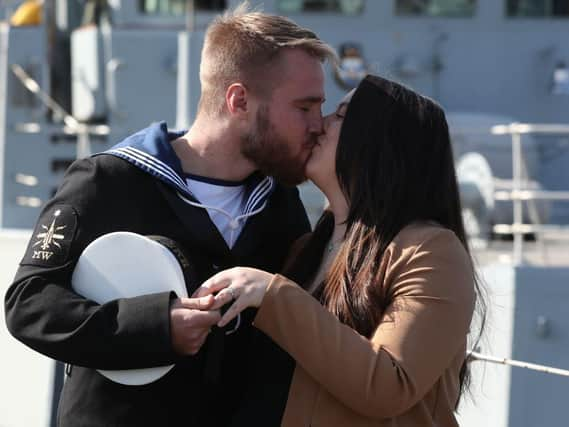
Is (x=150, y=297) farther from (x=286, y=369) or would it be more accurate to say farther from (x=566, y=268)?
(x=566, y=268)

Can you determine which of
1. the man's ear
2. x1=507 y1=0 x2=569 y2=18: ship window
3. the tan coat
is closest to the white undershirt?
the man's ear

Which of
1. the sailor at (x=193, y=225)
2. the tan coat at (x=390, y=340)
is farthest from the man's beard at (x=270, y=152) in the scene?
the tan coat at (x=390, y=340)

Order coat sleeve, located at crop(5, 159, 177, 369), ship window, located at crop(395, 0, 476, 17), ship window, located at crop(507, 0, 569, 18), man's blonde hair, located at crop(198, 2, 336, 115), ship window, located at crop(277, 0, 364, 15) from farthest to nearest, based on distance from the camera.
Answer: ship window, located at crop(507, 0, 569, 18) < ship window, located at crop(395, 0, 476, 17) < ship window, located at crop(277, 0, 364, 15) < man's blonde hair, located at crop(198, 2, 336, 115) < coat sleeve, located at crop(5, 159, 177, 369)

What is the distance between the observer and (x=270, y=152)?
9.64ft

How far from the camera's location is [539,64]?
9.91 m

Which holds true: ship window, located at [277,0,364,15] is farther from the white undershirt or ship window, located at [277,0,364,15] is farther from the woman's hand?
the woman's hand

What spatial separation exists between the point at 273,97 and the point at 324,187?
0.27 metres

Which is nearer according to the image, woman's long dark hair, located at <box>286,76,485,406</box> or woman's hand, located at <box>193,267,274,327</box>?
woman's hand, located at <box>193,267,274,327</box>

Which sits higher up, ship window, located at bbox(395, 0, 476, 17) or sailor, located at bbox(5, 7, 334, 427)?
ship window, located at bbox(395, 0, 476, 17)

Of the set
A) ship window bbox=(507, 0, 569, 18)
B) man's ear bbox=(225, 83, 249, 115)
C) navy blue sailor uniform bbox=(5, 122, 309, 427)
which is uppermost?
ship window bbox=(507, 0, 569, 18)

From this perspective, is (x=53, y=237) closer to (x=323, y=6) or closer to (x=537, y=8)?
(x=323, y=6)

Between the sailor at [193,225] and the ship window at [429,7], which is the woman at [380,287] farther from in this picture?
the ship window at [429,7]

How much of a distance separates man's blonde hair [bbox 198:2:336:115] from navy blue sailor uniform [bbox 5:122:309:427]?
194 millimetres

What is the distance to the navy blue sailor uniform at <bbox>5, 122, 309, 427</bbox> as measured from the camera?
8.51 ft
